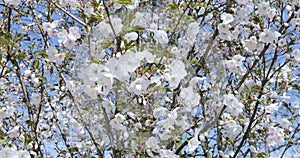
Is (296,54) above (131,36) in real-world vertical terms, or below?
below

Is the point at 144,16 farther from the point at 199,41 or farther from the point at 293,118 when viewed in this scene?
the point at 293,118

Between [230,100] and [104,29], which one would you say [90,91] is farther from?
[230,100]

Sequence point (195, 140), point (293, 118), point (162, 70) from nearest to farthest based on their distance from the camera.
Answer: point (162, 70) < point (195, 140) < point (293, 118)

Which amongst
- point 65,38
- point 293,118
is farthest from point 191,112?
point 293,118

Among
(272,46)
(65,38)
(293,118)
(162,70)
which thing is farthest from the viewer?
(293,118)

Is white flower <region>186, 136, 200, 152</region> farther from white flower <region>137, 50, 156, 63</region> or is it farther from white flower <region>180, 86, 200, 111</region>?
white flower <region>137, 50, 156, 63</region>

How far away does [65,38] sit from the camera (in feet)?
6.56

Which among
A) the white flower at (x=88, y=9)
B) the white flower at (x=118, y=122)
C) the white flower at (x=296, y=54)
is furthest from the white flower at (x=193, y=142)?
the white flower at (x=296, y=54)

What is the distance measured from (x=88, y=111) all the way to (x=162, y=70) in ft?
1.46

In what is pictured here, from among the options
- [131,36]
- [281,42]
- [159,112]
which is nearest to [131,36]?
[131,36]

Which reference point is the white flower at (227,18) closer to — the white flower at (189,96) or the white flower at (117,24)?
the white flower at (189,96)

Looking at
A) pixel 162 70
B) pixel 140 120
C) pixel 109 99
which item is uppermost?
pixel 162 70

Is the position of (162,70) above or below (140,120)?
above

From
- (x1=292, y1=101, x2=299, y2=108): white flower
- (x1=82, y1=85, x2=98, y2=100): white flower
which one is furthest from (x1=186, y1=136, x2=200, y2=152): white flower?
(x1=292, y1=101, x2=299, y2=108): white flower
